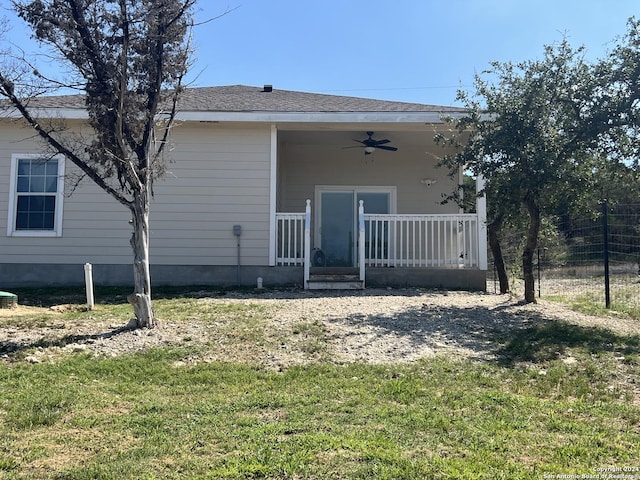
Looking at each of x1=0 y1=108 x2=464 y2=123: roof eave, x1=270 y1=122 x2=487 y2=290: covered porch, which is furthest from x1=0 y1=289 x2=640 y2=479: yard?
x1=270 y1=122 x2=487 y2=290: covered porch

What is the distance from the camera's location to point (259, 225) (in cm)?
1027

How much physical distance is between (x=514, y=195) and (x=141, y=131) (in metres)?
5.20

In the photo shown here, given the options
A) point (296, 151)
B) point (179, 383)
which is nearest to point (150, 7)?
point (179, 383)

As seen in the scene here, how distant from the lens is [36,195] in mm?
10148

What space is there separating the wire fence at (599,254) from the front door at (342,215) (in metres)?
3.21

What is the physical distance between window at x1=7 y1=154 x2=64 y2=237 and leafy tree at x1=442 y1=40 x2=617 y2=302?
808cm

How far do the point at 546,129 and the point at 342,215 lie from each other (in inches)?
239

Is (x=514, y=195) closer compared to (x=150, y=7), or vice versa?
(x=150, y=7)

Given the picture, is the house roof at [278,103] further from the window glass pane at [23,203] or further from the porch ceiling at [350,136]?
the window glass pane at [23,203]

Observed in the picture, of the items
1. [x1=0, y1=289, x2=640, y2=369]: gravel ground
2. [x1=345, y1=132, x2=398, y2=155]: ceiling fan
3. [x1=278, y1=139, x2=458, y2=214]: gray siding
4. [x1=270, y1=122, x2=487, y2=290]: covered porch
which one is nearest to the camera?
[x1=0, y1=289, x2=640, y2=369]: gravel ground

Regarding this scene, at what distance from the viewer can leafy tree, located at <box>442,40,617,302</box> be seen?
22.5ft

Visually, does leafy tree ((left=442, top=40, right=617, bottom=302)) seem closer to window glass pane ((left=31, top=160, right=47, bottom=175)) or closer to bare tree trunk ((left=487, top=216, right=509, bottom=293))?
bare tree trunk ((left=487, top=216, right=509, bottom=293))

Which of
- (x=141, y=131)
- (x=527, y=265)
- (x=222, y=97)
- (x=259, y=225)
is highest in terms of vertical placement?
(x=222, y=97)

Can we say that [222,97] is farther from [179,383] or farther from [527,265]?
[179,383]
